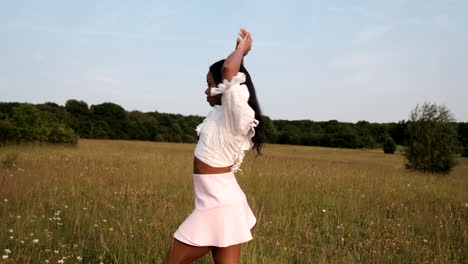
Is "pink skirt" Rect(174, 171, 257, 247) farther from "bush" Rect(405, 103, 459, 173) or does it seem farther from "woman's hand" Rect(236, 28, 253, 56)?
"bush" Rect(405, 103, 459, 173)

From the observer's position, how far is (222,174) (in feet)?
7.47

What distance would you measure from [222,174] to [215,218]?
0.87ft

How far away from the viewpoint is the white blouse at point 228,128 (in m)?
2.14

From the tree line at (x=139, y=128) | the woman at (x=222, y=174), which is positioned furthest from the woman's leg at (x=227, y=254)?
the tree line at (x=139, y=128)

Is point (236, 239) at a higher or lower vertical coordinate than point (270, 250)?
higher

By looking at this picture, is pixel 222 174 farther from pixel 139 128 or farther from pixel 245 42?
pixel 139 128

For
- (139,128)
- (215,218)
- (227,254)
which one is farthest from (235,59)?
(139,128)

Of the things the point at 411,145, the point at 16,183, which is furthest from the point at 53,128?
the point at 411,145

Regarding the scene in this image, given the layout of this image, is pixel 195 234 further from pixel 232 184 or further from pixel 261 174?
pixel 261 174

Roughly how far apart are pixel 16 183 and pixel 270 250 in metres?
5.41

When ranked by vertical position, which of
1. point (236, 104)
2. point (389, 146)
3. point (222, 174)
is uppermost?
point (236, 104)

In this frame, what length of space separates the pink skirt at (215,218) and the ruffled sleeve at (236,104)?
1.06 feet

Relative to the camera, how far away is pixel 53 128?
791 inches

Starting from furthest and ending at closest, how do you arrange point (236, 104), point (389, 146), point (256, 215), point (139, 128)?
point (389, 146), point (139, 128), point (256, 215), point (236, 104)
